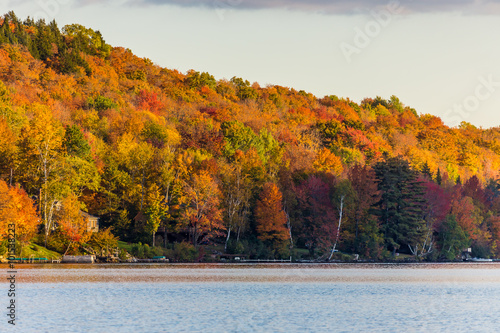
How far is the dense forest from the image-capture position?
246 feet

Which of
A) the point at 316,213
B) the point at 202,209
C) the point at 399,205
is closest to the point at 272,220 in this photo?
the point at 316,213

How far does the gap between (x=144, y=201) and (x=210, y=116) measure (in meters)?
42.9

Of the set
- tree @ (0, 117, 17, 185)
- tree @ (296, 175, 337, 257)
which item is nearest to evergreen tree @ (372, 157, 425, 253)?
tree @ (296, 175, 337, 257)

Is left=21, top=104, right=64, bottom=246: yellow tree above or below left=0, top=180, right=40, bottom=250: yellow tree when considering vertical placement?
above

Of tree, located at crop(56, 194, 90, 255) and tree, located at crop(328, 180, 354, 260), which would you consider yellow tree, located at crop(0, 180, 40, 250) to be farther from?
tree, located at crop(328, 180, 354, 260)

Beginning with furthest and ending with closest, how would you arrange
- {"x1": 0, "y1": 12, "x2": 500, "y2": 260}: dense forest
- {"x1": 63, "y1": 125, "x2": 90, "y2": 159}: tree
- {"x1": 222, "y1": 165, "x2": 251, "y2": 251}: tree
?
{"x1": 222, "y1": 165, "x2": 251, "y2": 251}: tree → {"x1": 63, "y1": 125, "x2": 90, "y2": 159}: tree → {"x1": 0, "y1": 12, "x2": 500, "y2": 260}: dense forest

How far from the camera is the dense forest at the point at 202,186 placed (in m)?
75.1

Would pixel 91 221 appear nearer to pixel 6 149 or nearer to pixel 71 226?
pixel 71 226

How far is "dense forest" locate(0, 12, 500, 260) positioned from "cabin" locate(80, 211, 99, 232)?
3.51 ft

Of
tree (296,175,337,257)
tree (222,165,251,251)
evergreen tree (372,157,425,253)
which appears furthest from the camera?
evergreen tree (372,157,425,253)

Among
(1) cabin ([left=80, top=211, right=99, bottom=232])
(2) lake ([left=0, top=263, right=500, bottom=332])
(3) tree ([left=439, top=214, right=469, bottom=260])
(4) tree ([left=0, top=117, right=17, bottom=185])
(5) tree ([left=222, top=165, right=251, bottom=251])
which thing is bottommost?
(2) lake ([left=0, top=263, right=500, bottom=332])

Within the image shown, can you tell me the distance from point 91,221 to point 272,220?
21.1m

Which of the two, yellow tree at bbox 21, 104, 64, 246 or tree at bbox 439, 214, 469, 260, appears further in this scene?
tree at bbox 439, 214, 469, 260

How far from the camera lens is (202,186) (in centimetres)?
8144
